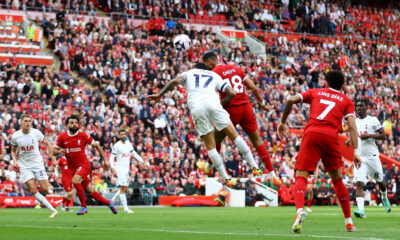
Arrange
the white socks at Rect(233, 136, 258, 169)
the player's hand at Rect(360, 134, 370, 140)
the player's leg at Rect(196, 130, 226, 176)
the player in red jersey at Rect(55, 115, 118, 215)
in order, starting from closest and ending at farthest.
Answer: the white socks at Rect(233, 136, 258, 169) < the player's leg at Rect(196, 130, 226, 176) < the player in red jersey at Rect(55, 115, 118, 215) < the player's hand at Rect(360, 134, 370, 140)

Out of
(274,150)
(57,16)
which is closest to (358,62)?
(274,150)

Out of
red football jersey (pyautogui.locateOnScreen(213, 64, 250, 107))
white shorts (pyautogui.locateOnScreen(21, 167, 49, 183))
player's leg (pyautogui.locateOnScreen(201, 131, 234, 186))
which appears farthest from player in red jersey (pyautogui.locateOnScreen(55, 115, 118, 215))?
red football jersey (pyautogui.locateOnScreen(213, 64, 250, 107))

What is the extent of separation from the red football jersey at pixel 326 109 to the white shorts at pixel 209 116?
3.16 m

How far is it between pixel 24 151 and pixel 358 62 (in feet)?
111

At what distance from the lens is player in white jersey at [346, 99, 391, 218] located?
1870 cm

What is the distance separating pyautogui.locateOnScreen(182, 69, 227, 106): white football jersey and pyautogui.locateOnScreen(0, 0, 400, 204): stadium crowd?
1034 centimetres

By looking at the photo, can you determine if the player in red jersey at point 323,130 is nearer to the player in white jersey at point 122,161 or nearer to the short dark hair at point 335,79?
the short dark hair at point 335,79

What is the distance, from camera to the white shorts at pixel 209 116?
47.7ft

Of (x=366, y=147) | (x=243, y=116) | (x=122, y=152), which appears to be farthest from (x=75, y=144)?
(x=366, y=147)

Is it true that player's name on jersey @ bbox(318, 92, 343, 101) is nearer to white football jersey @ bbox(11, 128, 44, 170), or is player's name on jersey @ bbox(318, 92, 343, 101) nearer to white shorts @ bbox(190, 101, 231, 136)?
white shorts @ bbox(190, 101, 231, 136)

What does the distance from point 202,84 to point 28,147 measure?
5974 millimetres

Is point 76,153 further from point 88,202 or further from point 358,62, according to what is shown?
point 358,62

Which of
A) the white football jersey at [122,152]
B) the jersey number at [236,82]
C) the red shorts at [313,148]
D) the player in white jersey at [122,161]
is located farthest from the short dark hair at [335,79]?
the white football jersey at [122,152]

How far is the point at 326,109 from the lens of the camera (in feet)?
38.1
